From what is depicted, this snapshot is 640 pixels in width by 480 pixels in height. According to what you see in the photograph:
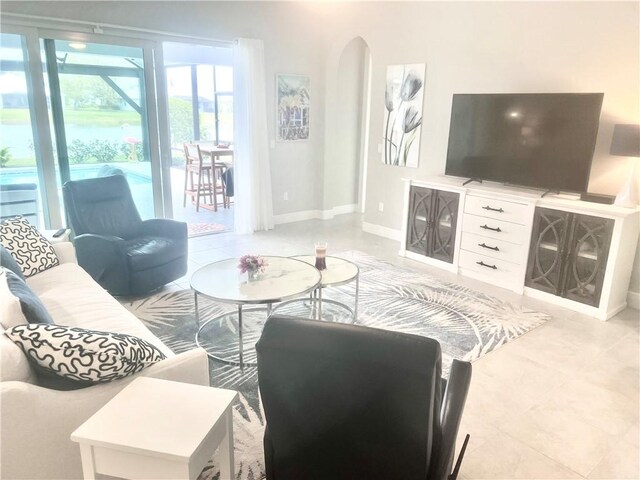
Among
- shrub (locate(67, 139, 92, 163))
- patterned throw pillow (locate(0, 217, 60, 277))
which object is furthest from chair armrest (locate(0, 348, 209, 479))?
shrub (locate(67, 139, 92, 163))

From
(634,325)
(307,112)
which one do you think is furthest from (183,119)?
(634,325)

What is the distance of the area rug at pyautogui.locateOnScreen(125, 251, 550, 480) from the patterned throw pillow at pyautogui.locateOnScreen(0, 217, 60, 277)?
28.8 inches

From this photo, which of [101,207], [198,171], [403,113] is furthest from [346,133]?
[101,207]

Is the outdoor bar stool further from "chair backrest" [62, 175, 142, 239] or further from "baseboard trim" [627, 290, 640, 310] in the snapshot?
"baseboard trim" [627, 290, 640, 310]

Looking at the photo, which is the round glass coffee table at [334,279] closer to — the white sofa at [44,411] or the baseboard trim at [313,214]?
the white sofa at [44,411]

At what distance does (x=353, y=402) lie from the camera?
126 cm

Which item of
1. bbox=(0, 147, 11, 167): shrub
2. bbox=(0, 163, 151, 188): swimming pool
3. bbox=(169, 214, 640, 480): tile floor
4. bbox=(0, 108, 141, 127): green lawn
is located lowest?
bbox=(169, 214, 640, 480): tile floor

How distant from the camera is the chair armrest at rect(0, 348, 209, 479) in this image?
1.42m

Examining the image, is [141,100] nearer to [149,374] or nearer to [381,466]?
[149,374]

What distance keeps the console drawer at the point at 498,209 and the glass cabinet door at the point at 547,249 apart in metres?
0.11

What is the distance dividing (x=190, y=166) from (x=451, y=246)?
14.4 feet

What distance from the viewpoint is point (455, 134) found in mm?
4531

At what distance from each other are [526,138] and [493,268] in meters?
1.19

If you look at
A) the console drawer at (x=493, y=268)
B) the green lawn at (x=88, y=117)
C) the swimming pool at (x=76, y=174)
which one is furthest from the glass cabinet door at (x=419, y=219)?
the green lawn at (x=88, y=117)
